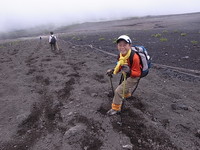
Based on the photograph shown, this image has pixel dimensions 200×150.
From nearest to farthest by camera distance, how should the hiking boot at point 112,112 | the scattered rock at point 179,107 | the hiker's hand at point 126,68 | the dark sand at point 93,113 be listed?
the dark sand at point 93,113 → the hiker's hand at point 126,68 → the hiking boot at point 112,112 → the scattered rock at point 179,107

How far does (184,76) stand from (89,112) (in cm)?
463

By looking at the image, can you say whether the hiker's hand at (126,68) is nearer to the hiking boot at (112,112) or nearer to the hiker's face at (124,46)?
the hiker's face at (124,46)

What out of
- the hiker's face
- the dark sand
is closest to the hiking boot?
the dark sand

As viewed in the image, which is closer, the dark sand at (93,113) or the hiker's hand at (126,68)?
the dark sand at (93,113)

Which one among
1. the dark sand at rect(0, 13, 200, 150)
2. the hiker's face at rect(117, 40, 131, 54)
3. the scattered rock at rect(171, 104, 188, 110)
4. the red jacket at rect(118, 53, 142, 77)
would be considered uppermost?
the hiker's face at rect(117, 40, 131, 54)

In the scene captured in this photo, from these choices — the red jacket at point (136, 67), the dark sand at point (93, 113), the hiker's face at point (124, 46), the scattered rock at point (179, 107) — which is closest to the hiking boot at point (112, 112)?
the dark sand at point (93, 113)

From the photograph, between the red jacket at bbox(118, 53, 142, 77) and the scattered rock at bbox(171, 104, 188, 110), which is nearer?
the red jacket at bbox(118, 53, 142, 77)

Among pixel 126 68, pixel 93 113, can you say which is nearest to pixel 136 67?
pixel 126 68

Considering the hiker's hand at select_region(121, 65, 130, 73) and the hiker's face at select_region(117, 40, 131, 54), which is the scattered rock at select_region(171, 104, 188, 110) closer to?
the hiker's hand at select_region(121, 65, 130, 73)

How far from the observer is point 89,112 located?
4223 millimetres

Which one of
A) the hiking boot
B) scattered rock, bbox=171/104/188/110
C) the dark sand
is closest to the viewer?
the dark sand

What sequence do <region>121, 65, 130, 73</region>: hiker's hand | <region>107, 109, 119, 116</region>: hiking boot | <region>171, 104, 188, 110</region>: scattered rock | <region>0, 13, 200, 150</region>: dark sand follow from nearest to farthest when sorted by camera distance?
<region>0, 13, 200, 150</region>: dark sand
<region>121, 65, 130, 73</region>: hiker's hand
<region>107, 109, 119, 116</region>: hiking boot
<region>171, 104, 188, 110</region>: scattered rock

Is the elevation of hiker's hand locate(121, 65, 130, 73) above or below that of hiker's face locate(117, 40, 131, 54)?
below

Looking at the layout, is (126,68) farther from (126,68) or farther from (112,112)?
(112,112)
